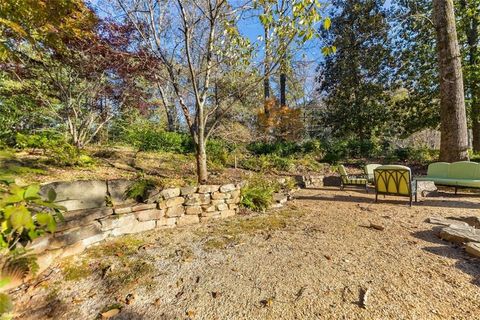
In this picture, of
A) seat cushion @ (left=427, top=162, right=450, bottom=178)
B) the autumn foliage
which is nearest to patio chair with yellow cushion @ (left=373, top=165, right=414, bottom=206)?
seat cushion @ (left=427, top=162, right=450, bottom=178)

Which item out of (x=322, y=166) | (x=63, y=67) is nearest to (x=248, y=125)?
(x=322, y=166)

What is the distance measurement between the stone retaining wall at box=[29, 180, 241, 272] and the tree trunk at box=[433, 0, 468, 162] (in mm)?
6643

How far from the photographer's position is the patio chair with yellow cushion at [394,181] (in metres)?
4.23

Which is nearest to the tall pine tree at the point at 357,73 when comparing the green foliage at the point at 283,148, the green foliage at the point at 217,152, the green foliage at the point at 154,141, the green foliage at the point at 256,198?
the green foliage at the point at 283,148

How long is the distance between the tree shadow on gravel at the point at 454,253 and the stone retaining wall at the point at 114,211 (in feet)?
8.56

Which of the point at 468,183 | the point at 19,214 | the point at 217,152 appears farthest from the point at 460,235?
the point at 217,152

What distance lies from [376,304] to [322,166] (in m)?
7.80

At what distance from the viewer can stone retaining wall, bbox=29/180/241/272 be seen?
224 cm

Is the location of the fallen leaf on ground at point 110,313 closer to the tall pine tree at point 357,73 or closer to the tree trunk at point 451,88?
the tree trunk at point 451,88

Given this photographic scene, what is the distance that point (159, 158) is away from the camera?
218 inches

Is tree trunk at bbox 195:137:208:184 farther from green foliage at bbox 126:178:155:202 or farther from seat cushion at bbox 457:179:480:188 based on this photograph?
seat cushion at bbox 457:179:480:188

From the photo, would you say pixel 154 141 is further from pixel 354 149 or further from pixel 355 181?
pixel 354 149

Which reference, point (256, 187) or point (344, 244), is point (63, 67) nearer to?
point (256, 187)

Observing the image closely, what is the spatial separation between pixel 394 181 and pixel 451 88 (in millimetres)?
4169
